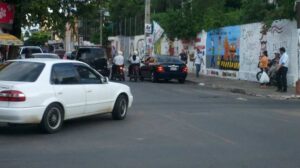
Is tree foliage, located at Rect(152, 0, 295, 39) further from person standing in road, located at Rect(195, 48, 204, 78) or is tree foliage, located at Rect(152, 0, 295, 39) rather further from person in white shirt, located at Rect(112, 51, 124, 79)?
person in white shirt, located at Rect(112, 51, 124, 79)

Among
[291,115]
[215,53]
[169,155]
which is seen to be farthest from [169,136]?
[215,53]

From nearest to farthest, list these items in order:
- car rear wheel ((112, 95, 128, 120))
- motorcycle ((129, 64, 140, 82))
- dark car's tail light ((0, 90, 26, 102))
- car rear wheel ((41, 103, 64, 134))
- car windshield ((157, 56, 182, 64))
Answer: dark car's tail light ((0, 90, 26, 102)), car rear wheel ((41, 103, 64, 134)), car rear wheel ((112, 95, 128, 120)), car windshield ((157, 56, 182, 64)), motorcycle ((129, 64, 140, 82))

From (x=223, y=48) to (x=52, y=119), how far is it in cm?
2427

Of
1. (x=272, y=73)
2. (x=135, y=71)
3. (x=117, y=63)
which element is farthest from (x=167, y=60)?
(x=272, y=73)

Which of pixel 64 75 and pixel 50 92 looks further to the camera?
pixel 64 75

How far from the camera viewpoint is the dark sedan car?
97.3 feet

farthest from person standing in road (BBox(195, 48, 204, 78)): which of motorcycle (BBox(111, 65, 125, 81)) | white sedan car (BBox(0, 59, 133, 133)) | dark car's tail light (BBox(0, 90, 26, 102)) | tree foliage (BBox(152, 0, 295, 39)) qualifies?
dark car's tail light (BBox(0, 90, 26, 102))

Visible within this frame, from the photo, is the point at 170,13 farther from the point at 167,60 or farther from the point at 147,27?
the point at 167,60

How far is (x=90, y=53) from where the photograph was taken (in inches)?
1225

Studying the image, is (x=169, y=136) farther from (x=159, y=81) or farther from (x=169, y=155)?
(x=159, y=81)

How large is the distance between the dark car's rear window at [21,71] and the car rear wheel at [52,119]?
68 centimetres

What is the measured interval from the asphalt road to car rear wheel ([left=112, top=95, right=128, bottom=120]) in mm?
192

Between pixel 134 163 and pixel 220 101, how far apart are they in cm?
1084

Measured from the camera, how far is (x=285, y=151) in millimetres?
9766
